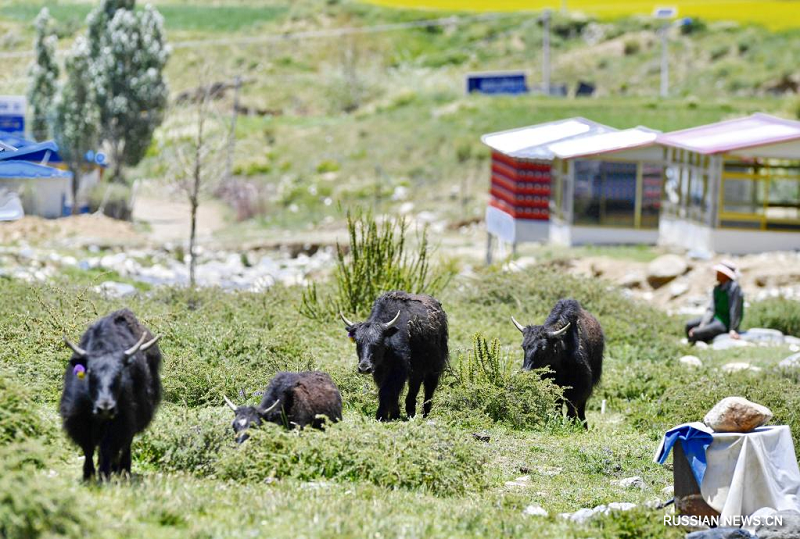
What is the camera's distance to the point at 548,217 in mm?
28406

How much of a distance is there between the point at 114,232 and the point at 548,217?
13692 mm

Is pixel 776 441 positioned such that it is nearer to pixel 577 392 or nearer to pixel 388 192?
pixel 577 392

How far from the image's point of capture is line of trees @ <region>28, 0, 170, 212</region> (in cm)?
3947

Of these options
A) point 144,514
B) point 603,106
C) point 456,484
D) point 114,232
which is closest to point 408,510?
point 456,484

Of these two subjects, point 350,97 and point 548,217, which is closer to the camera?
point 548,217

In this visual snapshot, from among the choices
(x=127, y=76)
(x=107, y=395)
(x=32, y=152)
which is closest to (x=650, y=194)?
(x=32, y=152)

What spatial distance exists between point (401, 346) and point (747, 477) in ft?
12.0

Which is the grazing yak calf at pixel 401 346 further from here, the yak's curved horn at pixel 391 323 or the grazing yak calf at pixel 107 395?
the grazing yak calf at pixel 107 395

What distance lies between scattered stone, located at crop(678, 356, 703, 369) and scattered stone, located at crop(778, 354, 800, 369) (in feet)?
3.36

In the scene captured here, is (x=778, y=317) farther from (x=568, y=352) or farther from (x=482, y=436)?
(x=482, y=436)

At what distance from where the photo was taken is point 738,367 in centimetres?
1577

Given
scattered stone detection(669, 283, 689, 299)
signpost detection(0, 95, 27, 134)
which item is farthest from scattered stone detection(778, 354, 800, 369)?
signpost detection(0, 95, 27, 134)

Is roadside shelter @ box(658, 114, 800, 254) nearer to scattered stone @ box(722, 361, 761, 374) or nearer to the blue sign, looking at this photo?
scattered stone @ box(722, 361, 761, 374)

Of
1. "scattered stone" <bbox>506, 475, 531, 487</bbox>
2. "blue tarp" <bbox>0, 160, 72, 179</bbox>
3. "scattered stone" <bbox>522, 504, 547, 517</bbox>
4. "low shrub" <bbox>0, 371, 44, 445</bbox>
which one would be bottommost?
"scattered stone" <bbox>506, 475, 531, 487</bbox>
